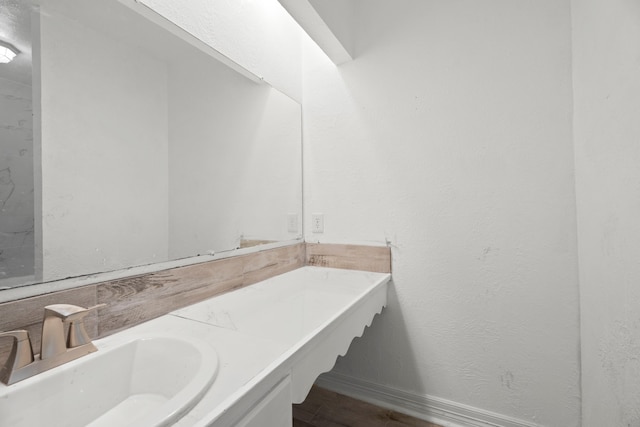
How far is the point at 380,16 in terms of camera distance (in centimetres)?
141

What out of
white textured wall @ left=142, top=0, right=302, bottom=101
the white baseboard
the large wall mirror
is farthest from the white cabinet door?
white textured wall @ left=142, top=0, right=302, bottom=101

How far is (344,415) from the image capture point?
1343mm

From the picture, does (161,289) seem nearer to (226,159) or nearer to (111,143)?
(111,143)

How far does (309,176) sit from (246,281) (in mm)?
702

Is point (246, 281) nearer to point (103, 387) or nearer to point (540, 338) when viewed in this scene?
point (103, 387)

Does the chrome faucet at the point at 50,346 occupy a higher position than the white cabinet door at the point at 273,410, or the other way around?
the chrome faucet at the point at 50,346

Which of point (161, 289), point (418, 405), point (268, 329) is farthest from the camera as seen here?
point (418, 405)

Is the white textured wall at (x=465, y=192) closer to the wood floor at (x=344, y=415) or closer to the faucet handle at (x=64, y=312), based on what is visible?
the wood floor at (x=344, y=415)

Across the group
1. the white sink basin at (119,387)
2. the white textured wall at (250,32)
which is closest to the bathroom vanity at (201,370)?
the white sink basin at (119,387)

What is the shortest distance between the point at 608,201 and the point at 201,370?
1155mm

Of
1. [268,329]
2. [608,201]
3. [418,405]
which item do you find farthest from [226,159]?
[418,405]

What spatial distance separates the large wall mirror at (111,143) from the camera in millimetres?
628

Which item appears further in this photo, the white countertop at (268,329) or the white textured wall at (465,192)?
the white textured wall at (465,192)

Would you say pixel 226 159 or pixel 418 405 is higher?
pixel 226 159
